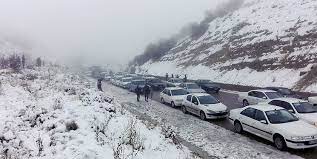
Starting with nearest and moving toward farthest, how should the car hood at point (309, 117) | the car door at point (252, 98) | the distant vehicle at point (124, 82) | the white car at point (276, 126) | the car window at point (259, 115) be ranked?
the white car at point (276, 126) → the car window at point (259, 115) → the car hood at point (309, 117) → the car door at point (252, 98) → the distant vehicle at point (124, 82)

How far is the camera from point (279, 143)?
12.9 m

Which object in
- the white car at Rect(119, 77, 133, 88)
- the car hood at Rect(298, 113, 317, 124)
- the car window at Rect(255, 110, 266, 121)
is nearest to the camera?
the car window at Rect(255, 110, 266, 121)

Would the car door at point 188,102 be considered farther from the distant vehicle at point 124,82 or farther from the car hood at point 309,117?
the distant vehicle at point 124,82

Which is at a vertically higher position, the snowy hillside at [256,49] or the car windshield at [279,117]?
the snowy hillside at [256,49]

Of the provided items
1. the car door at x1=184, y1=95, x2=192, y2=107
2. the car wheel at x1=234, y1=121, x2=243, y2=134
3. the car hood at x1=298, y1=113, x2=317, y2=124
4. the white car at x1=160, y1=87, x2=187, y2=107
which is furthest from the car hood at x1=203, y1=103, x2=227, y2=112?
the white car at x1=160, y1=87, x2=187, y2=107

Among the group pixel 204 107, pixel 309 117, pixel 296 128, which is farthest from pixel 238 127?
pixel 204 107

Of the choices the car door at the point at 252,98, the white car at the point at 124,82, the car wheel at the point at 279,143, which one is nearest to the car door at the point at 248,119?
the car wheel at the point at 279,143

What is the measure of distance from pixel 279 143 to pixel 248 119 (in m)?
2.25

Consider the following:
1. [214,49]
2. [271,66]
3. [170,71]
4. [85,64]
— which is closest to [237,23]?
[214,49]

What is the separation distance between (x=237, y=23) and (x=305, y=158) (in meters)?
63.9

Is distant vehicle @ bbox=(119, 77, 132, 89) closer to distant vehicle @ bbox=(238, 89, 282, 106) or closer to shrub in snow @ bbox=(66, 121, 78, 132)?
distant vehicle @ bbox=(238, 89, 282, 106)

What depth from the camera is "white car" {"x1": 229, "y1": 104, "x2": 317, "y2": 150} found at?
1228 cm

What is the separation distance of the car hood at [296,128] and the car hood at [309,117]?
4.69 ft

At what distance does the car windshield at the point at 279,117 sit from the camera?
1375 centimetres
